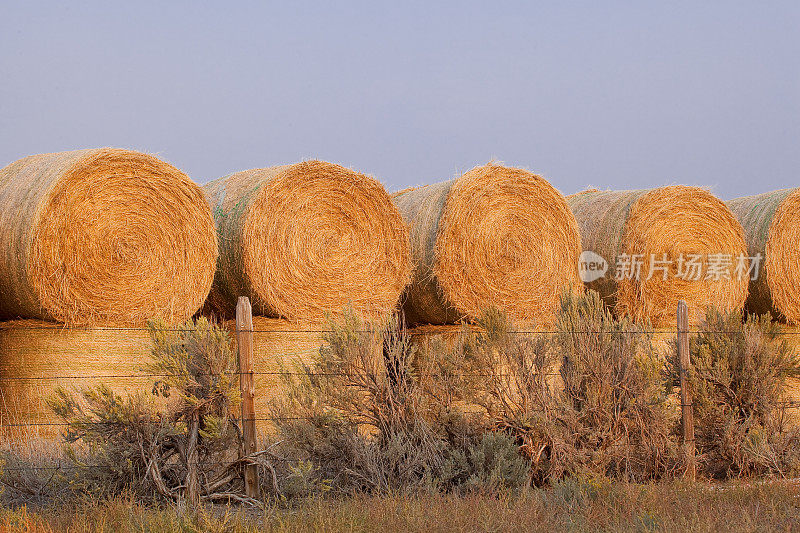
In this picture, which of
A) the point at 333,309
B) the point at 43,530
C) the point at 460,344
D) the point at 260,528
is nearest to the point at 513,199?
the point at 333,309

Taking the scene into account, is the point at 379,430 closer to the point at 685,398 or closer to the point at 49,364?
the point at 685,398

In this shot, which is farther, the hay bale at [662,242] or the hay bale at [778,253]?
the hay bale at [778,253]

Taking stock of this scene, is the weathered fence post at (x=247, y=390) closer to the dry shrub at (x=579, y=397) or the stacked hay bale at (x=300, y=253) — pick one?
the stacked hay bale at (x=300, y=253)

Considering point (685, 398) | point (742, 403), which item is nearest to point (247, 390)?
point (685, 398)

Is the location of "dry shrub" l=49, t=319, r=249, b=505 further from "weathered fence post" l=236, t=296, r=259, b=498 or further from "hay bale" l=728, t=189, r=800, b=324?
"hay bale" l=728, t=189, r=800, b=324

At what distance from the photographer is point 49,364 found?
6918mm

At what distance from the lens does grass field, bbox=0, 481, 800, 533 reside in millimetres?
4680

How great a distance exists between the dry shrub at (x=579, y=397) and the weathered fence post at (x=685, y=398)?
5.5 inches

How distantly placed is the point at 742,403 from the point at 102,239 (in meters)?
5.56

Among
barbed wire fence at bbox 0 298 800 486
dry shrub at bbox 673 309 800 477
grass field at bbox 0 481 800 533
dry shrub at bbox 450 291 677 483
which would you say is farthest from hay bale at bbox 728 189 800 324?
grass field at bbox 0 481 800 533

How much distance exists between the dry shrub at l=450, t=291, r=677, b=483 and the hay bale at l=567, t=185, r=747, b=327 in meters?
2.64

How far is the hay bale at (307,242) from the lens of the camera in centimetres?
790

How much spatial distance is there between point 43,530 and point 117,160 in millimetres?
3661

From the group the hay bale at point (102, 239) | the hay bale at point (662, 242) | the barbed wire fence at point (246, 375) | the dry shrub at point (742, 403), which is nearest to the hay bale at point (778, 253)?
the hay bale at point (662, 242)
